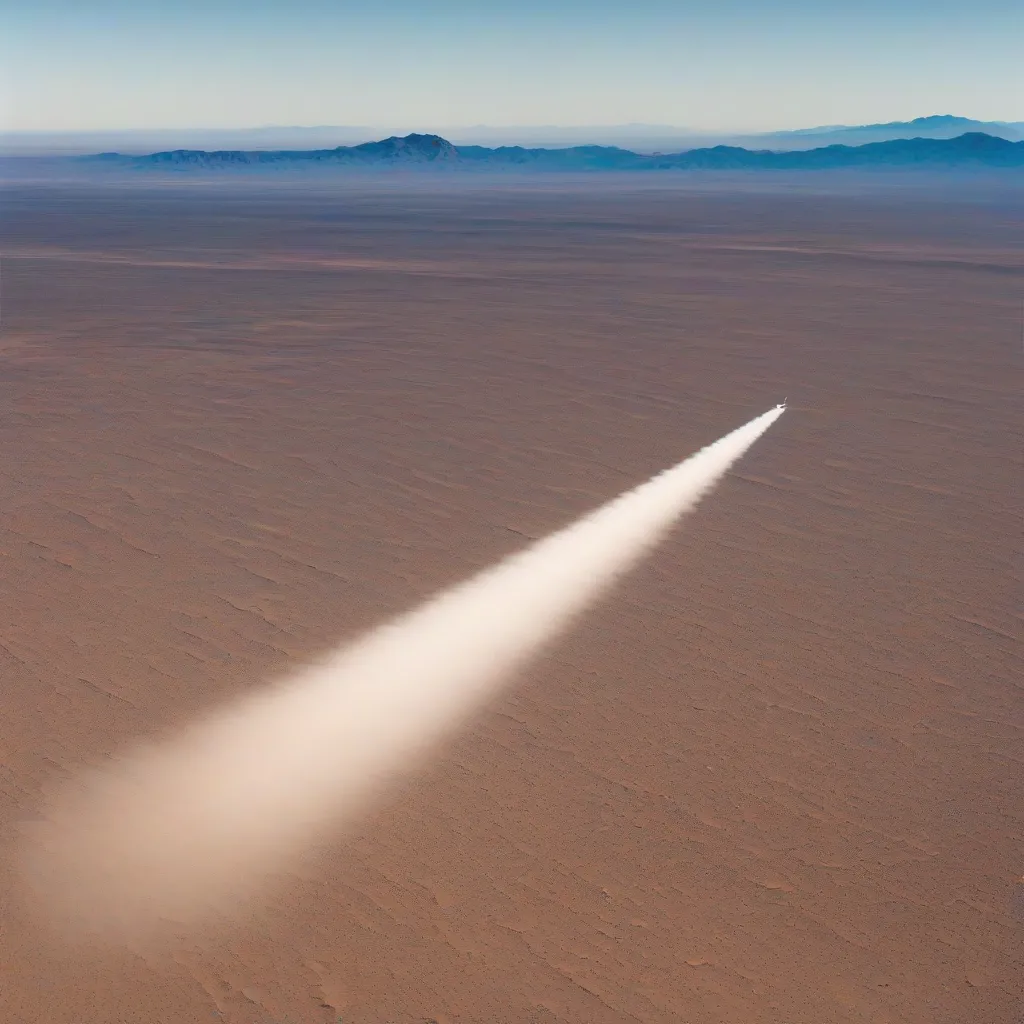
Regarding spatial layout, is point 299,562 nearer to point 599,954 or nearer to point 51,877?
point 51,877

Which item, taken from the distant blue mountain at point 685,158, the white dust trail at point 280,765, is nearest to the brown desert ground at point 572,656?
the white dust trail at point 280,765

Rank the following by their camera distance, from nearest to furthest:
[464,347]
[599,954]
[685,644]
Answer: [599,954], [685,644], [464,347]

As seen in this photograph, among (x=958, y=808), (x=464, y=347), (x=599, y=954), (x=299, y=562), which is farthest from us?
(x=464, y=347)

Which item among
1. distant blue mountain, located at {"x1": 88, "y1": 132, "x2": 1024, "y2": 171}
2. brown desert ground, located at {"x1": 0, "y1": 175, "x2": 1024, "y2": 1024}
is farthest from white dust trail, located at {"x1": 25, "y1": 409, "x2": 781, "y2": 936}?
distant blue mountain, located at {"x1": 88, "y1": 132, "x2": 1024, "y2": 171}

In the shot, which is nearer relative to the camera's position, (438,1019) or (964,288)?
(438,1019)

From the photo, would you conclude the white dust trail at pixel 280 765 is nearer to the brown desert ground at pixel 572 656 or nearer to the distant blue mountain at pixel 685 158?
the brown desert ground at pixel 572 656

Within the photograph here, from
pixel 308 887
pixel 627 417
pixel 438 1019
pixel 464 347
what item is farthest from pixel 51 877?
pixel 464 347

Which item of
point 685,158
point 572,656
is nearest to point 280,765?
point 572,656
